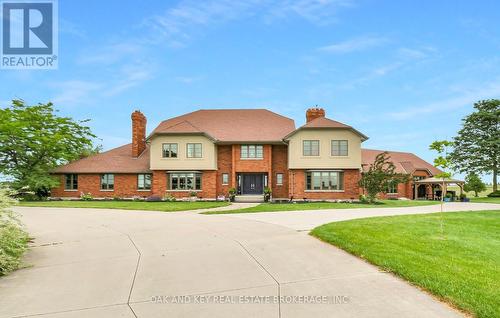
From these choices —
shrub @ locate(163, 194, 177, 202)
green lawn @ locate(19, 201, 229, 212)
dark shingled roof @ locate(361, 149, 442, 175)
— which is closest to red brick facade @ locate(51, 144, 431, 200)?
shrub @ locate(163, 194, 177, 202)

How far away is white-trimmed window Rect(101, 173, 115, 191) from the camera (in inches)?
1337

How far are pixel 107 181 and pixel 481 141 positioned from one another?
4776 cm

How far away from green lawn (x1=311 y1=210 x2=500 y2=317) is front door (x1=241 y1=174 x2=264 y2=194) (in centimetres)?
1943

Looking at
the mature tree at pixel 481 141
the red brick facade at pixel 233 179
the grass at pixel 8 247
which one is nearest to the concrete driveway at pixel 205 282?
the grass at pixel 8 247

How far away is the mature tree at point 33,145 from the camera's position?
3244cm

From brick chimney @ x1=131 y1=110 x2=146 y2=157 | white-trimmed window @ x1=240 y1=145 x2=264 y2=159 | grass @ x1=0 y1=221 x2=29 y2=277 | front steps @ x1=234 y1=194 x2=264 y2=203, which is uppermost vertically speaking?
brick chimney @ x1=131 y1=110 x2=146 y2=157

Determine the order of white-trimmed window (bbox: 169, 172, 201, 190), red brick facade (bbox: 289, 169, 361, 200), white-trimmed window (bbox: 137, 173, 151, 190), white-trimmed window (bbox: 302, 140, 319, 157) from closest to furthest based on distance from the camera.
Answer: red brick facade (bbox: 289, 169, 361, 200) < white-trimmed window (bbox: 302, 140, 319, 157) < white-trimmed window (bbox: 169, 172, 201, 190) < white-trimmed window (bbox: 137, 173, 151, 190)

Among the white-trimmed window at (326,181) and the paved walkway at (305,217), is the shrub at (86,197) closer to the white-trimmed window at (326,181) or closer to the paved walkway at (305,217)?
the paved walkway at (305,217)

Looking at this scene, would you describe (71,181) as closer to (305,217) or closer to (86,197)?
(86,197)

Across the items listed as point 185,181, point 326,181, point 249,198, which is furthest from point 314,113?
point 185,181

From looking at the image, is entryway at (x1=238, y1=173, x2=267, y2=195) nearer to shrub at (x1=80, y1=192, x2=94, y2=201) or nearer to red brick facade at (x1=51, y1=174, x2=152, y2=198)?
red brick facade at (x1=51, y1=174, x2=152, y2=198)

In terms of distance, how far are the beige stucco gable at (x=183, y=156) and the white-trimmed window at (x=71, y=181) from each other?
8.63 m

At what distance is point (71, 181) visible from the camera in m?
34.3

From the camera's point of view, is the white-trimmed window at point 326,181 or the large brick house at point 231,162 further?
the white-trimmed window at point 326,181
